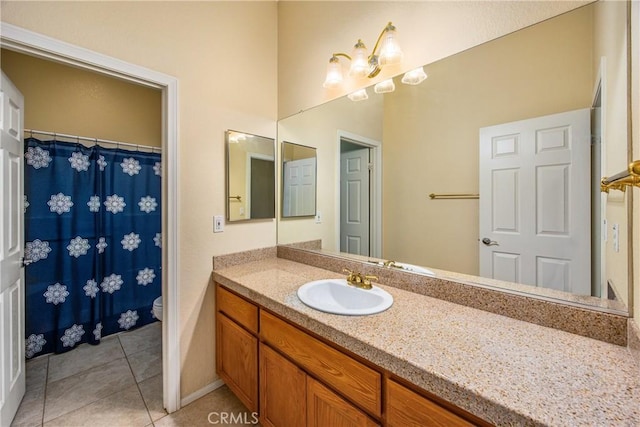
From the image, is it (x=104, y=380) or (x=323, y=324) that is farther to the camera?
(x=104, y=380)

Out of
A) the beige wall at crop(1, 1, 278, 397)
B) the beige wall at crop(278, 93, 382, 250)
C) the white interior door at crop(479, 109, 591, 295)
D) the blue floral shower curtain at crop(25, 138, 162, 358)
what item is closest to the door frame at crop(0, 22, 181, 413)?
the beige wall at crop(1, 1, 278, 397)

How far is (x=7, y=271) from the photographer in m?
1.36

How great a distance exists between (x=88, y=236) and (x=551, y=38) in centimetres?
333

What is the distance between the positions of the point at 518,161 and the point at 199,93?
176 cm

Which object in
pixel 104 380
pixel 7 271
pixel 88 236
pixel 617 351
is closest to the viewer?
pixel 617 351

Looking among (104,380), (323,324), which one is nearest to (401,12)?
(323,324)

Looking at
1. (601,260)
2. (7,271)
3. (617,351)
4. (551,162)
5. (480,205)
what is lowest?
(617,351)

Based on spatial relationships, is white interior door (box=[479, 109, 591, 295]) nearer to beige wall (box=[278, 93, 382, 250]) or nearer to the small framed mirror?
beige wall (box=[278, 93, 382, 250])

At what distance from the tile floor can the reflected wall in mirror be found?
46.9 inches

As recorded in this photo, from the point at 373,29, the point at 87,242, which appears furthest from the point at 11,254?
the point at 373,29

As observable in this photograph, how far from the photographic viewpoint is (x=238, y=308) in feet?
4.98

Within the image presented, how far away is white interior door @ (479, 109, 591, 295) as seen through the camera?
3.12 ft

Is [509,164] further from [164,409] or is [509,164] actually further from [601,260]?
[164,409]

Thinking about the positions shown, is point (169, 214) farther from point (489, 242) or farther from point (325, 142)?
point (489, 242)
